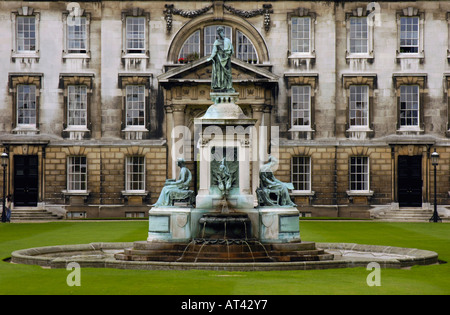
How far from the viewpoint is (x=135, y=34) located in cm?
5244

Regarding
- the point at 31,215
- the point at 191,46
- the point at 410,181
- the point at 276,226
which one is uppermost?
the point at 191,46

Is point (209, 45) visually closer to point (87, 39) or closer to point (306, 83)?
point (306, 83)

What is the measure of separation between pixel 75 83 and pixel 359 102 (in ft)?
54.3

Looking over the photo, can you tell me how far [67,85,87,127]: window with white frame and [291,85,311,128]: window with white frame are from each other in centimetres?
1212

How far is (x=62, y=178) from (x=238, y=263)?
105 ft

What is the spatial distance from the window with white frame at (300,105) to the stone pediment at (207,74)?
2.63 meters

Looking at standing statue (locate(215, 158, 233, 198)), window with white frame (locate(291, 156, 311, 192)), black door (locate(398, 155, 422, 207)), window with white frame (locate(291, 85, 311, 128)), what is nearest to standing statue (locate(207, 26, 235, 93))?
standing statue (locate(215, 158, 233, 198))

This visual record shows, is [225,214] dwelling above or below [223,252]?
above

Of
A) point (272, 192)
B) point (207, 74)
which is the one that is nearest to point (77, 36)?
point (207, 74)

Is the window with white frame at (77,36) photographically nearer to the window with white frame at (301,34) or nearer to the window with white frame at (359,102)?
the window with white frame at (301,34)

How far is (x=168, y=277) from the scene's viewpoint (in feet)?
65.3

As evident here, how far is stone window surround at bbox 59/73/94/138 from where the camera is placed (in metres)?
52.2

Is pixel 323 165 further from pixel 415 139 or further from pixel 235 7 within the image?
pixel 235 7

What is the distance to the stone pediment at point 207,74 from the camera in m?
49.7
